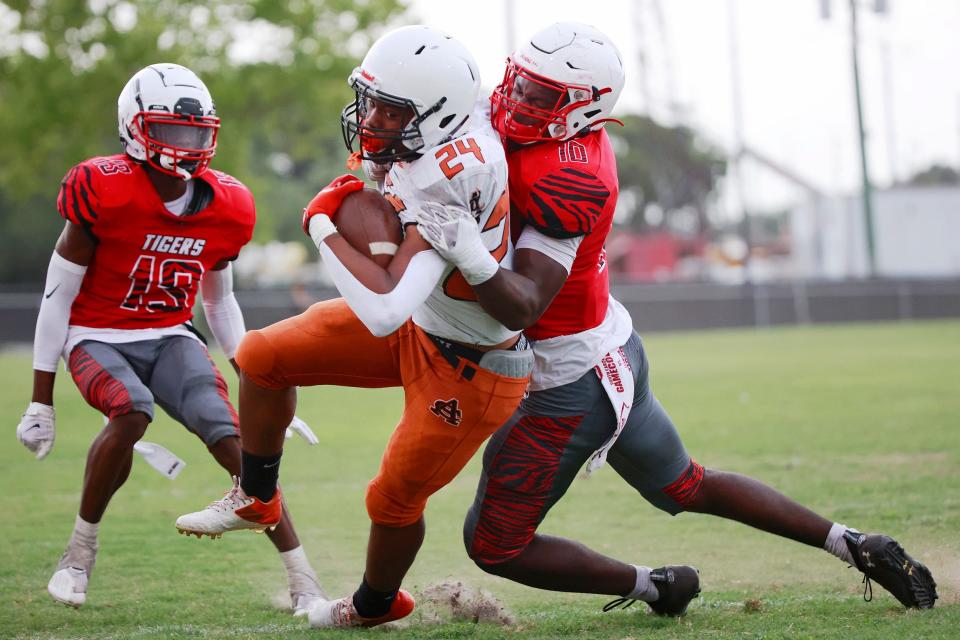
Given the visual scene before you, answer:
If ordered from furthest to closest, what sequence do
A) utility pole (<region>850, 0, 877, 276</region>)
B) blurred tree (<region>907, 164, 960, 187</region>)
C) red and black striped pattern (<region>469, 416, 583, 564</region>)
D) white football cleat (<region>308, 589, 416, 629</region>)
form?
blurred tree (<region>907, 164, 960, 187</region>)
utility pole (<region>850, 0, 877, 276</region>)
white football cleat (<region>308, 589, 416, 629</region>)
red and black striped pattern (<region>469, 416, 583, 564</region>)

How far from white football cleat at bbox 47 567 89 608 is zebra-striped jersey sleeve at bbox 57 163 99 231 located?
1407mm

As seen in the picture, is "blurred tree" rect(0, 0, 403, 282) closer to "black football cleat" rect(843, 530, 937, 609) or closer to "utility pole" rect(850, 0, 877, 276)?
"utility pole" rect(850, 0, 877, 276)

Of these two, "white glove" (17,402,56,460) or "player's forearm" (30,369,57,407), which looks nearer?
"white glove" (17,402,56,460)

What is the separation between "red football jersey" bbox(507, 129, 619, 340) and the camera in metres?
3.81

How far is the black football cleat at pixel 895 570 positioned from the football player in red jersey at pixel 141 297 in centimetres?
219

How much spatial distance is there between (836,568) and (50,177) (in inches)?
938

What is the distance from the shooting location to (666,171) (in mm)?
50062

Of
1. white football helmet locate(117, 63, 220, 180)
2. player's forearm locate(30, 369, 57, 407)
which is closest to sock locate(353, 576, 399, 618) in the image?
player's forearm locate(30, 369, 57, 407)

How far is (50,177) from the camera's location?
26047mm

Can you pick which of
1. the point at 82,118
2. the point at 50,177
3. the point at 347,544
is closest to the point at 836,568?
the point at 347,544

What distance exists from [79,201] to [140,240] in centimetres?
32

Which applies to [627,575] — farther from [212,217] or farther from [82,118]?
[82,118]

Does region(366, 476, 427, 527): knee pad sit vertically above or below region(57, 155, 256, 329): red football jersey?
below

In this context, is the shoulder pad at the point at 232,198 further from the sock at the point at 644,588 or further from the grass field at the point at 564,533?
the sock at the point at 644,588
